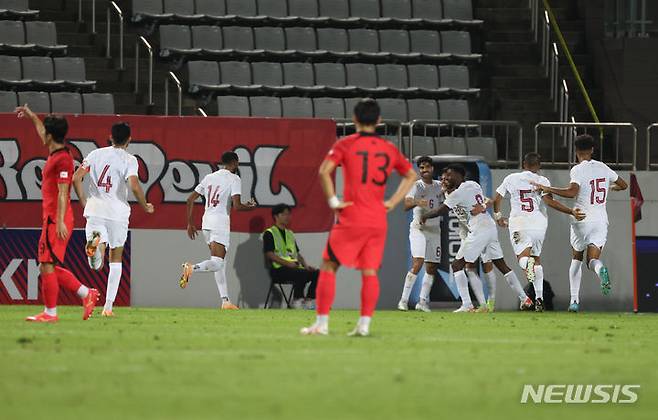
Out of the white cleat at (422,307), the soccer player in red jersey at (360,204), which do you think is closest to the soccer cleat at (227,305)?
the white cleat at (422,307)

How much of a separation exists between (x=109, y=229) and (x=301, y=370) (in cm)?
714

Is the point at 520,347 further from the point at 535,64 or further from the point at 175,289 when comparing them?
the point at 535,64

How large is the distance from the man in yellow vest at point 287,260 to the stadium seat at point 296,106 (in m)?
4.45

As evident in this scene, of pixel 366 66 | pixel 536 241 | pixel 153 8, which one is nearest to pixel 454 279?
pixel 536 241

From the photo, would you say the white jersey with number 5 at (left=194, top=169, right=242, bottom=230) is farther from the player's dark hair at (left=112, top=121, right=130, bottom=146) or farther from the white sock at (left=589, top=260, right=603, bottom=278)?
the white sock at (left=589, top=260, right=603, bottom=278)

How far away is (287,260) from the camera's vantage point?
66.2 ft

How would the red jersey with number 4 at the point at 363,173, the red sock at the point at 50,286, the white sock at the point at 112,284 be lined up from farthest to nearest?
the white sock at the point at 112,284 < the red sock at the point at 50,286 < the red jersey with number 4 at the point at 363,173

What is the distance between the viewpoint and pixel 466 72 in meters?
26.5

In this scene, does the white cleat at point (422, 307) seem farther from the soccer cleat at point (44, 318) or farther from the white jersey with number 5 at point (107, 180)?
the soccer cleat at point (44, 318)

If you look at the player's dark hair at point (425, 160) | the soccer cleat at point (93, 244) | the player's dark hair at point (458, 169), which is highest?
the player's dark hair at point (425, 160)

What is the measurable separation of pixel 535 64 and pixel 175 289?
10485 mm

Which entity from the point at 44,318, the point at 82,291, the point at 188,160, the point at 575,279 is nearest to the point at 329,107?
the point at 188,160

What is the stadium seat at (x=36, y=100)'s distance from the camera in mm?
23156

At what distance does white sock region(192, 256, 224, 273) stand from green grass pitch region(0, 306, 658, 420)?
487 centimetres
